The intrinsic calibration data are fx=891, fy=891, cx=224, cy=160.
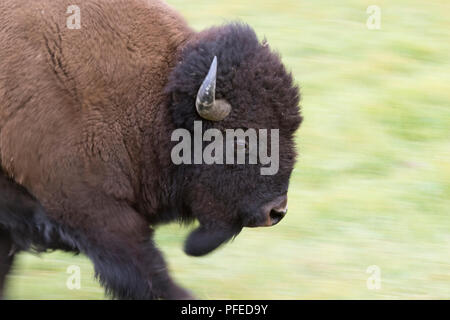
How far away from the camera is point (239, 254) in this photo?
626cm

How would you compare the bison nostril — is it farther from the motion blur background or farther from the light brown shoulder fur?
the motion blur background

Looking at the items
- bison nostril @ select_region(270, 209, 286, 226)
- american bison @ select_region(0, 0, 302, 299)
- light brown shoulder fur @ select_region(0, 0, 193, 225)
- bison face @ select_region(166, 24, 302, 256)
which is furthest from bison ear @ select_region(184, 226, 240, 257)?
light brown shoulder fur @ select_region(0, 0, 193, 225)

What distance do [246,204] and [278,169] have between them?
26cm

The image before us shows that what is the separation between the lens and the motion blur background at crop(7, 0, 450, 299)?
19.1 ft

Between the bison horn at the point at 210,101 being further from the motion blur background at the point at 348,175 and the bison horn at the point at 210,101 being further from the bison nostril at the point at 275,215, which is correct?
the motion blur background at the point at 348,175

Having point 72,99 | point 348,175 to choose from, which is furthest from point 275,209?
point 348,175

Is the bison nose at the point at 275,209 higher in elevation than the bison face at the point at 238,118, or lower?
lower

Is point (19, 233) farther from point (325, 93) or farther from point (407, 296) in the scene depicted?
point (325, 93)

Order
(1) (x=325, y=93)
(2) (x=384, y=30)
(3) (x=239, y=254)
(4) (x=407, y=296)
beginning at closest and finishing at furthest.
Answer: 1. (4) (x=407, y=296)
2. (3) (x=239, y=254)
3. (1) (x=325, y=93)
4. (2) (x=384, y=30)

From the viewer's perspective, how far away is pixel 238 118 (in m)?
4.70

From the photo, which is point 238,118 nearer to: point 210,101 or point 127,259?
point 210,101

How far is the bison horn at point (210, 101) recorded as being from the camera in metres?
4.53

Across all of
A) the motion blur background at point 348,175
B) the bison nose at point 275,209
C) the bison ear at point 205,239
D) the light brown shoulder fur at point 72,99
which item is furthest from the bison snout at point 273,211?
the motion blur background at point 348,175

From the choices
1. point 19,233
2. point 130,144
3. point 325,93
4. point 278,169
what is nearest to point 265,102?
point 278,169
